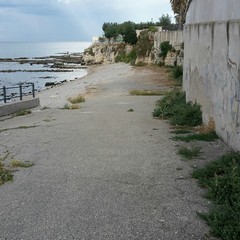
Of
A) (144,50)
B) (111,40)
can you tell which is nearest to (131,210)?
(144,50)

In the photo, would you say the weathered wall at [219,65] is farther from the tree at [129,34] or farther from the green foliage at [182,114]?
the tree at [129,34]

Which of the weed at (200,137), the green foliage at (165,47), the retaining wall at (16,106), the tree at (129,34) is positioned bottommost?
the retaining wall at (16,106)

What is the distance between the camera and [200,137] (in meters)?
9.62

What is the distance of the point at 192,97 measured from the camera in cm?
1318

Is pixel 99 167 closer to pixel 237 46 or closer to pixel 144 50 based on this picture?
pixel 237 46

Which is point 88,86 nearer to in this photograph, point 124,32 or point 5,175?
point 5,175

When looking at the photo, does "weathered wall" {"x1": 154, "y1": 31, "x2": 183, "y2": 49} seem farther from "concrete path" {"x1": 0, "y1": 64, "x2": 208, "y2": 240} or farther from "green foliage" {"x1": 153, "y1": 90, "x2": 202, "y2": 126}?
"concrete path" {"x1": 0, "y1": 64, "x2": 208, "y2": 240}

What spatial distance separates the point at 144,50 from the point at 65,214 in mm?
59758

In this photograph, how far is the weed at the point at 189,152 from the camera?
324 inches

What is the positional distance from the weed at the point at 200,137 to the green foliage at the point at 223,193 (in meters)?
1.99

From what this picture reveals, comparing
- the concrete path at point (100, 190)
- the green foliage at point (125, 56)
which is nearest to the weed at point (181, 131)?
the concrete path at point (100, 190)

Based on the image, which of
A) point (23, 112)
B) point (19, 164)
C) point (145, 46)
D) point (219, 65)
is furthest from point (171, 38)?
point (19, 164)

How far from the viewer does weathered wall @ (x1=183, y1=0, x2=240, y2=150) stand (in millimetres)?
8094

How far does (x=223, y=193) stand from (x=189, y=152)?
2.55 meters
